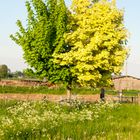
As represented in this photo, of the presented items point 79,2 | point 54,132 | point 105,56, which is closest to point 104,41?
point 105,56

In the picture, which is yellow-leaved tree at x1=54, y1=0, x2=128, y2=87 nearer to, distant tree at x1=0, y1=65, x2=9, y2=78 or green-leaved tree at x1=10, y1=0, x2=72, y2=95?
green-leaved tree at x1=10, y1=0, x2=72, y2=95

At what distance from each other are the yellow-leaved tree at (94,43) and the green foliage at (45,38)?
0.65m

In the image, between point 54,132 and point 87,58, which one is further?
point 87,58

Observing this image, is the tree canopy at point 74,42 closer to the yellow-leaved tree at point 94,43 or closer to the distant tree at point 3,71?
the yellow-leaved tree at point 94,43

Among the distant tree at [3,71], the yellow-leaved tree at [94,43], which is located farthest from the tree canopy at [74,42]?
the distant tree at [3,71]

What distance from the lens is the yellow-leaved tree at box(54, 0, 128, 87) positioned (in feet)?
108

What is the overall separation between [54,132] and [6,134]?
141 cm

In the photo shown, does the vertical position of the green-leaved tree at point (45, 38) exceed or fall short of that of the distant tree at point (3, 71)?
it falls short

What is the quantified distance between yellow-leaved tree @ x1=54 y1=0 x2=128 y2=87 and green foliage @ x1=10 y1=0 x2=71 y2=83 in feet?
2.12

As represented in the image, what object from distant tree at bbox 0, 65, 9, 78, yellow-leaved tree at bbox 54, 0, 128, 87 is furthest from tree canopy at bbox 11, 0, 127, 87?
distant tree at bbox 0, 65, 9, 78

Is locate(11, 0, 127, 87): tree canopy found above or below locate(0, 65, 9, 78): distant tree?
below

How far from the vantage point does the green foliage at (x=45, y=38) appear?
31.9 metres

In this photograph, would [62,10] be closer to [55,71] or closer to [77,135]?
[55,71]

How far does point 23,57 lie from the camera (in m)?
33.4
